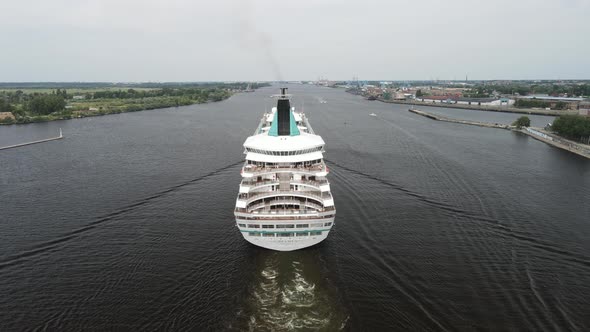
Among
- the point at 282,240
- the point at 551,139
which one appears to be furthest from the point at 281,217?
the point at 551,139

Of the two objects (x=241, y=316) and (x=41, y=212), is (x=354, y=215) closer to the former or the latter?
(x=241, y=316)

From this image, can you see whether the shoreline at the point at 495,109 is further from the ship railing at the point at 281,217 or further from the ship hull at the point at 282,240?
the ship railing at the point at 281,217

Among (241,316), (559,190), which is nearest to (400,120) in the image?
(559,190)

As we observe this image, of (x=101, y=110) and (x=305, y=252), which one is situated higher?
(x=101, y=110)

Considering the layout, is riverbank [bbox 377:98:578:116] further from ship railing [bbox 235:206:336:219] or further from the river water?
ship railing [bbox 235:206:336:219]

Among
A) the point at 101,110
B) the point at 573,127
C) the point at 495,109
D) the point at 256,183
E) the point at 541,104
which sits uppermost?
the point at 541,104

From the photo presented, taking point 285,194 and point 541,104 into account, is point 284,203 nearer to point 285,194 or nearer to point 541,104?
point 285,194

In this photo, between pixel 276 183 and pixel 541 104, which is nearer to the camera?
pixel 276 183
